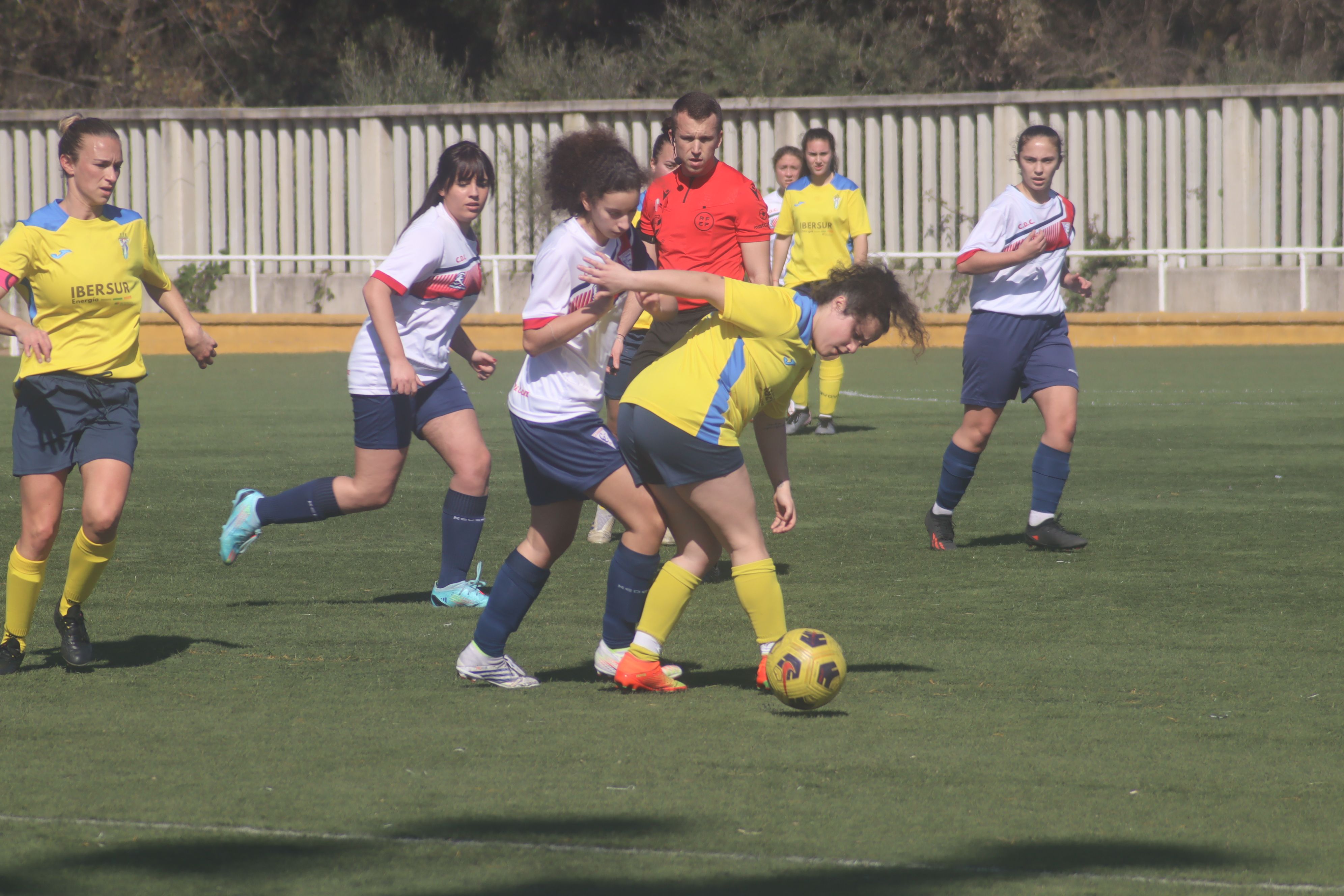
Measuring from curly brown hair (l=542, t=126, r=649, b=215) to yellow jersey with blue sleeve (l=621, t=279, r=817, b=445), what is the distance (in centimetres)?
69

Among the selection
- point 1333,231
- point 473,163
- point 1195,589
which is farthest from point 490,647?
point 1333,231

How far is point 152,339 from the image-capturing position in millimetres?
23109

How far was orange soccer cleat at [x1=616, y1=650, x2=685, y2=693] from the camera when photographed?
210 inches

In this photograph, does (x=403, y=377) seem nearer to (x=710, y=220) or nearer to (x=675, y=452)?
(x=675, y=452)

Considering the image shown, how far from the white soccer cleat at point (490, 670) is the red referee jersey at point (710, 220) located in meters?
2.67

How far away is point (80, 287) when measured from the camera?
569 cm

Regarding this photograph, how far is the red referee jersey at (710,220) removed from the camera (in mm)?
7637

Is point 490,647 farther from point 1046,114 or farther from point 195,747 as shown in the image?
point 1046,114

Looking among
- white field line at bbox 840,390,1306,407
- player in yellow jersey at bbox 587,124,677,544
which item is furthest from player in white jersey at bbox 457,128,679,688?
white field line at bbox 840,390,1306,407

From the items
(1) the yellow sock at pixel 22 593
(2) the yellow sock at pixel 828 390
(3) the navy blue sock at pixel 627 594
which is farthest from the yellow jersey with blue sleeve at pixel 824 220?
(1) the yellow sock at pixel 22 593

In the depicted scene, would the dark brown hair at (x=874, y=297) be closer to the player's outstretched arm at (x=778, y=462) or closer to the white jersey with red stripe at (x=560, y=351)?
the player's outstretched arm at (x=778, y=462)

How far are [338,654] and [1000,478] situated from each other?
5619 millimetres

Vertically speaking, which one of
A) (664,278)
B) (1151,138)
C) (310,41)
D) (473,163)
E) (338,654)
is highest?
(310,41)

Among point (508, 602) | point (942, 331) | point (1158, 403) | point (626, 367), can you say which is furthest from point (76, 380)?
point (942, 331)
